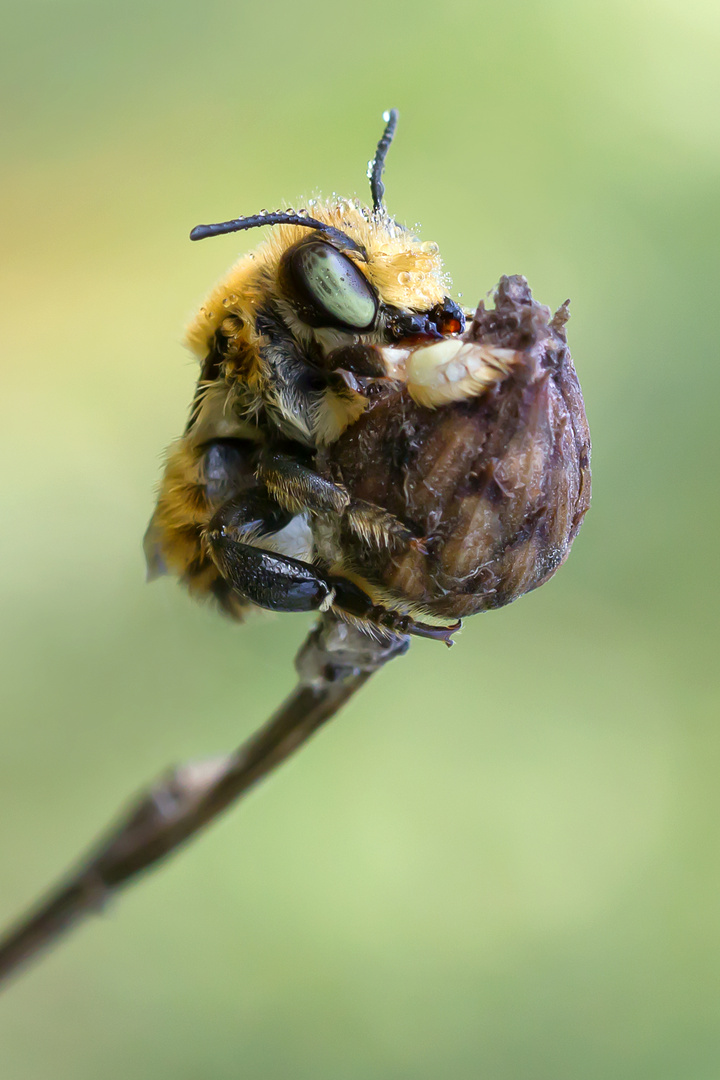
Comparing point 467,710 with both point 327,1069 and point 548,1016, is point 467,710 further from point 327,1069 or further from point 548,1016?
point 327,1069

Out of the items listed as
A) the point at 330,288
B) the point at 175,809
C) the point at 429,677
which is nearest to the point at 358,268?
the point at 330,288

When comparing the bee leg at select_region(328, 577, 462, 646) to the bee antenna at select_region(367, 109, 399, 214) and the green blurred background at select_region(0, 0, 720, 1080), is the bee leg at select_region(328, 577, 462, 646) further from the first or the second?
the green blurred background at select_region(0, 0, 720, 1080)

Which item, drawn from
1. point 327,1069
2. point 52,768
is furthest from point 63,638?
point 327,1069

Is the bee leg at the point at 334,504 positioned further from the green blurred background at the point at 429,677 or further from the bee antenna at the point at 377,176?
the green blurred background at the point at 429,677

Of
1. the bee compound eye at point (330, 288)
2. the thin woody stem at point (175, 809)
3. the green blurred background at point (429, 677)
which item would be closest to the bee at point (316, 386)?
the bee compound eye at point (330, 288)

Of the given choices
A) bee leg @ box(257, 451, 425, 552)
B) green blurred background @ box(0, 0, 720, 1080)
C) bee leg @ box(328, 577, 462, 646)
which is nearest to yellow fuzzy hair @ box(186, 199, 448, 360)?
bee leg @ box(257, 451, 425, 552)
